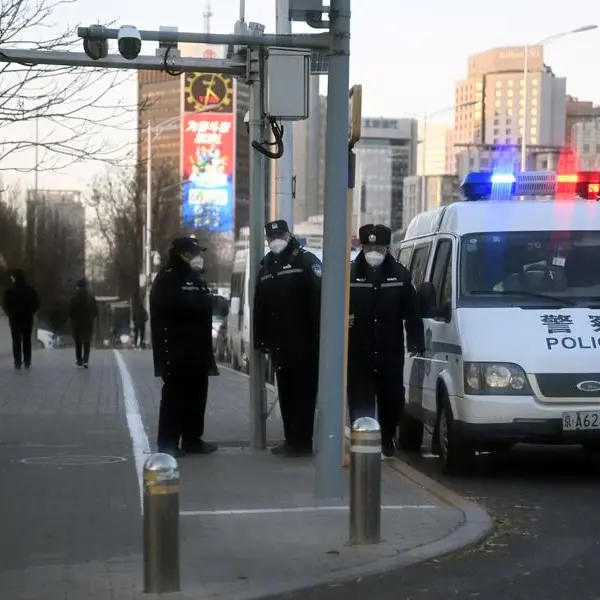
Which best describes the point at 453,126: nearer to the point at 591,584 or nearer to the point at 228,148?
the point at 228,148

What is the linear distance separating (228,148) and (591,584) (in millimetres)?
55872

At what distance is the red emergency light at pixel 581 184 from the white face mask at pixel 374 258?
6.53 feet

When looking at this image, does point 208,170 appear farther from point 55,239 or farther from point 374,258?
point 374,258

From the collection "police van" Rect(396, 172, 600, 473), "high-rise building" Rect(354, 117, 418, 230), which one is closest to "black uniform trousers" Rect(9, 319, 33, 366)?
"police van" Rect(396, 172, 600, 473)

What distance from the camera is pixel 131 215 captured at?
61.9m

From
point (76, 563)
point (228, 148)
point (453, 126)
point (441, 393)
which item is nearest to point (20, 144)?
point (441, 393)

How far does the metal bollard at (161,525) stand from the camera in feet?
20.3

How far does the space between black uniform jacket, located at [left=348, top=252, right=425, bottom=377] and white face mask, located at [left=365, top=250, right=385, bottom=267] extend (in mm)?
100

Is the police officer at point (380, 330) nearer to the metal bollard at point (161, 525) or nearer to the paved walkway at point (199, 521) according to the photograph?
the paved walkway at point (199, 521)

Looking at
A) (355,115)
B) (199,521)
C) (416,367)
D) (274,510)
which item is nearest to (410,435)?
(416,367)

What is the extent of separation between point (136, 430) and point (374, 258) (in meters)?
3.80

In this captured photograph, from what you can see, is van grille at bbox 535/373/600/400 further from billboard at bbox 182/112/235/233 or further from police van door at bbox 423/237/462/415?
billboard at bbox 182/112/235/233

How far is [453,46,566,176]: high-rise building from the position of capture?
72.1 m

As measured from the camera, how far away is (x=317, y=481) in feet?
29.0
